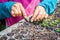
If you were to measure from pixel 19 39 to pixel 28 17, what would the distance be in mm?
2208

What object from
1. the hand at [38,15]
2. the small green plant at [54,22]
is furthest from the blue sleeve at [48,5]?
the small green plant at [54,22]

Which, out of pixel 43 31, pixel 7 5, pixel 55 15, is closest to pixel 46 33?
pixel 43 31

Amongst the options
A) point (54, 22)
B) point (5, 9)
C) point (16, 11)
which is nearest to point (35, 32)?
point (54, 22)

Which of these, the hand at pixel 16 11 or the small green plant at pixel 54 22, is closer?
the hand at pixel 16 11

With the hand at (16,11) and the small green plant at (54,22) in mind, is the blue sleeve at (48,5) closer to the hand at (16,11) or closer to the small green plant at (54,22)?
the hand at (16,11)

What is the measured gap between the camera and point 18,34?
4336 mm

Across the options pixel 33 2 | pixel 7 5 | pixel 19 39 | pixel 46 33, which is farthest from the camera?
pixel 46 33

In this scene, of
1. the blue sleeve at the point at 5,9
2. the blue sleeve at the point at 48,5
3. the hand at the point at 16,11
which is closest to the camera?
the hand at the point at 16,11

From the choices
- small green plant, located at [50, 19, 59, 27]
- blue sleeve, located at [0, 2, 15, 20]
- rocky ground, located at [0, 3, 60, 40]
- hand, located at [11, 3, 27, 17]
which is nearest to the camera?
hand, located at [11, 3, 27, 17]

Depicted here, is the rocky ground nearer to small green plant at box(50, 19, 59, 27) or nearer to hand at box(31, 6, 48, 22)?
small green plant at box(50, 19, 59, 27)

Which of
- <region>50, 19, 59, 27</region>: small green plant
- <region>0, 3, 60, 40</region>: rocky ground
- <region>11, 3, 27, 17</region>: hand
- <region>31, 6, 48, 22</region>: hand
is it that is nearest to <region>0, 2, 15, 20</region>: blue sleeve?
<region>11, 3, 27, 17</region>: hand

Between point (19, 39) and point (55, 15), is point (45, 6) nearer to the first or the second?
point (19, 39)

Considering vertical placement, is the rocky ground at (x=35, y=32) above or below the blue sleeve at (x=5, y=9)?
below

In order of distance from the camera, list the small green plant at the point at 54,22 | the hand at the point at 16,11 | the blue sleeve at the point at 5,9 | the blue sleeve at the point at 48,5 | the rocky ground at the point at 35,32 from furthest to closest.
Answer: the small green plant at the point at 54,22 → the rocky ground at the point at 35,32 → the blue sleeve at the point at 48,5 → the blue sleeve at the point at 5,9 → the hand at the point at 16,11
